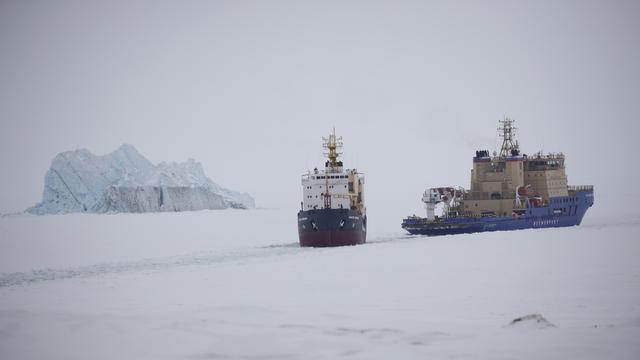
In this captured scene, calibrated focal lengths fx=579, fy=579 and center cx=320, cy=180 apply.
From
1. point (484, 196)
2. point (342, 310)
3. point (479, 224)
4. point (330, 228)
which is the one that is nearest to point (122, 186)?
point (484, 196)

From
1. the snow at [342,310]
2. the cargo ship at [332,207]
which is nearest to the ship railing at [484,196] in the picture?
the cargo ship at [332,207]

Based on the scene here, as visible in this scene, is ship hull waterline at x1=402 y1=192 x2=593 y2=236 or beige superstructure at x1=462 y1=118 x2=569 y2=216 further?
beige superstructure at x1=462 y1=118 x2=569 y2=216

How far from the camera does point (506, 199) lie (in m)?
59.7

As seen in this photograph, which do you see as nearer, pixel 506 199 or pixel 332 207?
pixel 332 207

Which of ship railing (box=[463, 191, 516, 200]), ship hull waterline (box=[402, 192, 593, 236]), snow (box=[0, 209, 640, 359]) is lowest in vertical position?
snow (box=[0, 209, 640, 359])

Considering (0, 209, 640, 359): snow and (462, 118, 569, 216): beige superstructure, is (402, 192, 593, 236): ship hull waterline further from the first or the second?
(0, 209, 640, 359): snow

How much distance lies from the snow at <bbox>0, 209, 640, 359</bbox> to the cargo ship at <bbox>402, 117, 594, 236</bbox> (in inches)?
1130

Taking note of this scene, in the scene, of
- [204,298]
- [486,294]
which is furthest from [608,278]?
[204,298]

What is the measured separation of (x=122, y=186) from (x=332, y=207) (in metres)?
91.5

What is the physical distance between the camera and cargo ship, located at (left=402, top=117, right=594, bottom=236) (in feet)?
183

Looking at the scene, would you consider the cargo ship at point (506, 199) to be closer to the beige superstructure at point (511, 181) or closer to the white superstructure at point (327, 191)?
the beige superstructure at point (511, 181)

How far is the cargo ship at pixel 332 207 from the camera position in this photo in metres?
43.1

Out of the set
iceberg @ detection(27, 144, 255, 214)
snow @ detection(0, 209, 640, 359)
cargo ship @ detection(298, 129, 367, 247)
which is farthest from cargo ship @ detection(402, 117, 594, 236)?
iceberg @ detection(27, 144, 255, 214)

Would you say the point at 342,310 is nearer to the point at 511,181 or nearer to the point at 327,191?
the point at 327,191
